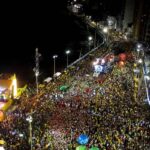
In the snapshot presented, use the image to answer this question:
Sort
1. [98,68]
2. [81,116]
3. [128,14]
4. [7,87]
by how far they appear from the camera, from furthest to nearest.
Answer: [128,14], [98,68], [7,87], [81,116]

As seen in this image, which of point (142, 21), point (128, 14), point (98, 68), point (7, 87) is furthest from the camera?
point (128, 14)

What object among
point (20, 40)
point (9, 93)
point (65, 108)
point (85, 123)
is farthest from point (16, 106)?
point (20, 40)

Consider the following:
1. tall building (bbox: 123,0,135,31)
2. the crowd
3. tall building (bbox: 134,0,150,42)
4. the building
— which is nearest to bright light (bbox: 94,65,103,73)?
the crowd

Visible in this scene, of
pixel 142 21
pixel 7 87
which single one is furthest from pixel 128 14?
pixel 7 87

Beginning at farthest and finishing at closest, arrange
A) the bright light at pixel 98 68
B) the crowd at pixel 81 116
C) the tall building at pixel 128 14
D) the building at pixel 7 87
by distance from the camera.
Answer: the tall building at pixel 128 14 → the bright light at pixel 98 68 → the building at pixel 7 87 → the crowd at pixel 81 116

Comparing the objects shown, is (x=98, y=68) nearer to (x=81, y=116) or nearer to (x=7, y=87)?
(x=7, y=87)

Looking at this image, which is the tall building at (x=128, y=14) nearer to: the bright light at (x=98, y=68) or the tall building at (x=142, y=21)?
the tall building at (x=142, y=21)

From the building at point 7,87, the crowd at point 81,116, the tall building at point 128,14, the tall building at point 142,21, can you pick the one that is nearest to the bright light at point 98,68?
the crowd at point 81,116

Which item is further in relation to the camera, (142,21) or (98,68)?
(142,21)

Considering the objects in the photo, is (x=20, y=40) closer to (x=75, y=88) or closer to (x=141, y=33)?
(x=141, y=33)
